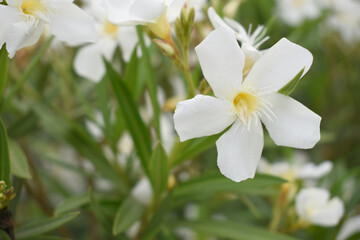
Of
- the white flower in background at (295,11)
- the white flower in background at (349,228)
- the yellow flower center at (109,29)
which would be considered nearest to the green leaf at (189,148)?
the yellow flower center at (109,29)

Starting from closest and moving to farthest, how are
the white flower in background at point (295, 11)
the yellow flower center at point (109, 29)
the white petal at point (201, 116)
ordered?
the white petal at point (201, 116)
the yellow flower center at point (109, 29)
the white flower in background at point (295, 11)

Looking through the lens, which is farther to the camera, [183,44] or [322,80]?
[322,80]

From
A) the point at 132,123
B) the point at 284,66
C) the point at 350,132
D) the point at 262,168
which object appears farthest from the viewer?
the point at 350,132

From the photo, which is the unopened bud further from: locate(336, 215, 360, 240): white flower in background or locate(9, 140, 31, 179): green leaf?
locate(336, 215, 360, 240): white flower in background

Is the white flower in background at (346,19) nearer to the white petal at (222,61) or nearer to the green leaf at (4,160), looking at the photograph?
the white petal at (222,61)

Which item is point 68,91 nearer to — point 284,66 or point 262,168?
point 262,168

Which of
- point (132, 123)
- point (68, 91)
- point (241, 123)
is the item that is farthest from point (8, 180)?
point (68, 91)

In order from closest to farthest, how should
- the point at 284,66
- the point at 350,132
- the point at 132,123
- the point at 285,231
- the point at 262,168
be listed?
the point at 284,66 < the point at 132,123 < the point at 285,231 < the point at 262,168 < the point at 350,132

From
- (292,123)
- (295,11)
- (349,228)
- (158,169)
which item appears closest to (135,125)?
(158,169)
